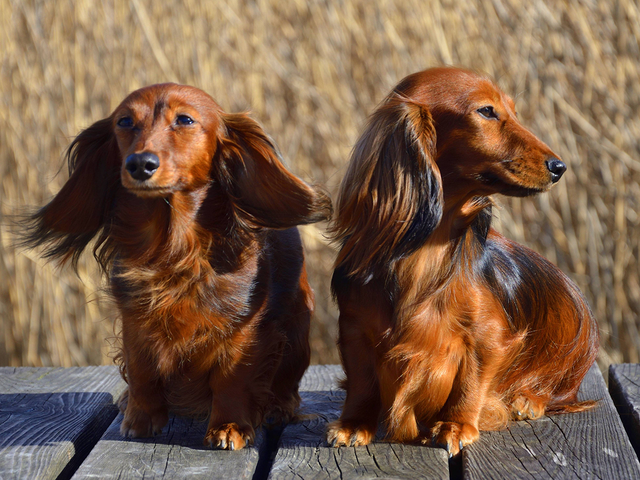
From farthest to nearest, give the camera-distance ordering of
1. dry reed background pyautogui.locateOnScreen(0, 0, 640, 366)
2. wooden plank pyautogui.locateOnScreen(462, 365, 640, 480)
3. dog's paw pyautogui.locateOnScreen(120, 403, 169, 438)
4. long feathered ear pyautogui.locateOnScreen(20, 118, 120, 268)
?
dry reed background pyautogui.locateOnScreen(0, 0, 640, 366) → long feathered ear pyautogui.locateOnScreen(20, 118, 120, 268) → dog's paw pyautogui.locateOnScreen(120, 403, 169, 438) → wooden plank pyautogui.locateOnScreen(462, 365, 640, 480)

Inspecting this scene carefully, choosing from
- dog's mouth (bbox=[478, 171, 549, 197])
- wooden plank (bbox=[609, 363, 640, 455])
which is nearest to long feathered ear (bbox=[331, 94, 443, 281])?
dog's mouth (bbox=[478, 171, 549, 197])

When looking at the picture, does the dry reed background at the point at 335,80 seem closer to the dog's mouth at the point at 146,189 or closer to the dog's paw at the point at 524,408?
the dog's paw at the point at 524,408

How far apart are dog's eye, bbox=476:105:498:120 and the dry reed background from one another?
2223 mm

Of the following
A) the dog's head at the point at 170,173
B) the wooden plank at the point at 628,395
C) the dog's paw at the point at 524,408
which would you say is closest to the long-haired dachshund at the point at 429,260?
the dog's paw at the point at 524,408

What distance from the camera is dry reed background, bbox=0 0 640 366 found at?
435 centimetres

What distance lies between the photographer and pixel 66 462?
2.24 metres

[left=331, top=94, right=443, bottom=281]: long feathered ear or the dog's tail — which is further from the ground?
[left=331, top=94, right=443, bottom=281]: long feathered ear

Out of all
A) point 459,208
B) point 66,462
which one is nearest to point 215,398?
point 66,462

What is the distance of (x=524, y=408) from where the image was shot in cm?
248

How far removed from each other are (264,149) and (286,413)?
2.81 ft

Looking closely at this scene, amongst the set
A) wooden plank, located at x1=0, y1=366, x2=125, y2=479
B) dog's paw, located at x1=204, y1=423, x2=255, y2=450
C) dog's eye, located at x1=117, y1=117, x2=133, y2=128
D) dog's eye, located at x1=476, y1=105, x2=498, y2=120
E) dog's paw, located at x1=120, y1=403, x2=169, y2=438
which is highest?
dog's eye, located at x1=476, y1=105, x2=498, y2=120

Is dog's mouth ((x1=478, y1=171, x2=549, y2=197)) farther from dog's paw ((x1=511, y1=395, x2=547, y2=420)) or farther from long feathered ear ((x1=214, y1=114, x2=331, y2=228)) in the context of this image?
dog's paw ((x1=511, y1=395, x2=547, y2=420))

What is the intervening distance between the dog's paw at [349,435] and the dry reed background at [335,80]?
240cm

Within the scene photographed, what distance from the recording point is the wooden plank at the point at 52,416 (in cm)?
217
